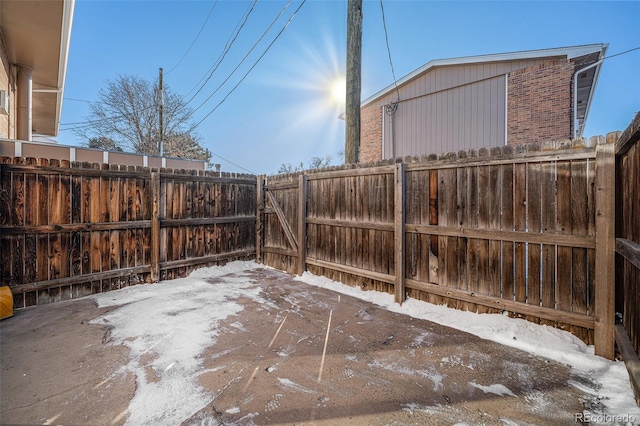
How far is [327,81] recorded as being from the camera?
9.28 m

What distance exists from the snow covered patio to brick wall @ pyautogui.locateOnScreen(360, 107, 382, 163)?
7.66m

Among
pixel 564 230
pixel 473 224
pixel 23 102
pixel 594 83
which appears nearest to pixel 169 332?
pixel 473 224

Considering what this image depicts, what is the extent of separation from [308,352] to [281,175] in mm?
3899

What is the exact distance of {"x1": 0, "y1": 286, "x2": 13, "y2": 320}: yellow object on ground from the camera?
333cm

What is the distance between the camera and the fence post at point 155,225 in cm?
481

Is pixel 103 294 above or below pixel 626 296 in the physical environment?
below

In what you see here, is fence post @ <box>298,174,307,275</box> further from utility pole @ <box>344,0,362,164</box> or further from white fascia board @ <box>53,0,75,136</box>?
white fascia board @ <box>53,0,75,136</box>

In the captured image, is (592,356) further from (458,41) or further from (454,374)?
(458,41)

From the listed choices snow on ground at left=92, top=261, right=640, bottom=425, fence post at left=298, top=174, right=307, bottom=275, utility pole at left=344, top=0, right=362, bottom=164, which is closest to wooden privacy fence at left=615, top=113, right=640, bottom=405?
snow on ground at left=92, top=261, right=640, bottom=425

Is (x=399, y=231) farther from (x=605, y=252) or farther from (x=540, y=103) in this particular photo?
(x=540, y=103)

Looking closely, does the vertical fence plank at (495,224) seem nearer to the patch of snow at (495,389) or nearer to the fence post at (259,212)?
the patch of snow at (495,389)

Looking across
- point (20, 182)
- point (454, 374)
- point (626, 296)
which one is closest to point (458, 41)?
point (626, 296)

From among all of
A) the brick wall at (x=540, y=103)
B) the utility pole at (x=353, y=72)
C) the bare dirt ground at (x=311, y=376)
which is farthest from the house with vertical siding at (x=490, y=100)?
the bare dirt ground at (x=311, y=376)

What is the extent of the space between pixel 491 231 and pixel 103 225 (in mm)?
5370
